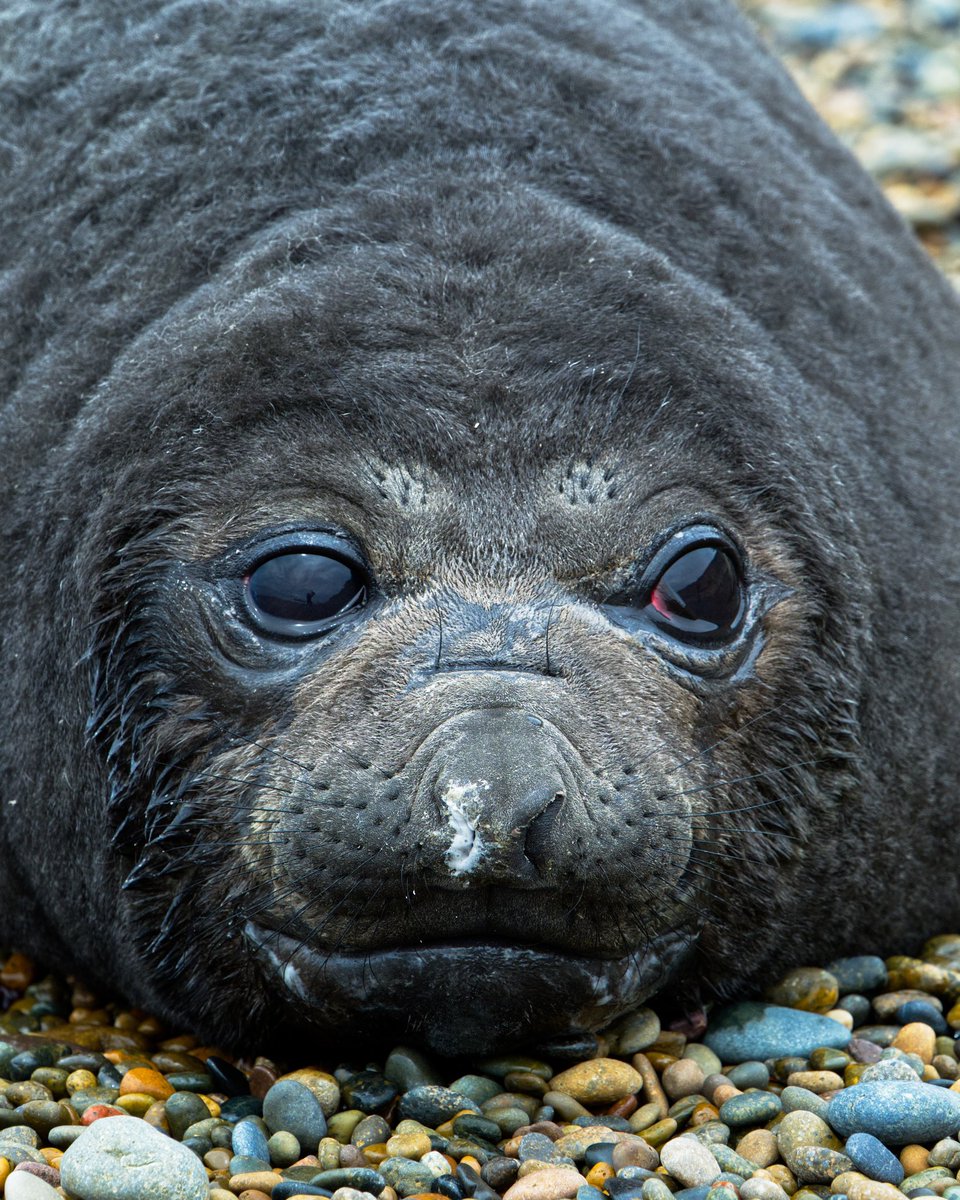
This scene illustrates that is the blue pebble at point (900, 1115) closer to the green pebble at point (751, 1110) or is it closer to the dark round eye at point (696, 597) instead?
the green pebble at point (751, 1110)

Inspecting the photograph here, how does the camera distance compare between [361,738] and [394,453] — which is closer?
[361,738]

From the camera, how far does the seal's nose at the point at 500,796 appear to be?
3.79 meters

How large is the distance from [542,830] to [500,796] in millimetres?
132

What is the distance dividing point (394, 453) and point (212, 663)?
0.68 metres

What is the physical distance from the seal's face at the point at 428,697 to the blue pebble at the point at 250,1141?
0.31 meters

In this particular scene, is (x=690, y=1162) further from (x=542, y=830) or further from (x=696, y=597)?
(x=696, y=597)

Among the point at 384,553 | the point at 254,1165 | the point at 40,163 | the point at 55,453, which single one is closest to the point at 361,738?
the point at 384,553

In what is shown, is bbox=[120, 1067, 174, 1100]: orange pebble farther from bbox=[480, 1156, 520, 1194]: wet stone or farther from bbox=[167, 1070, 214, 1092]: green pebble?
bbox=[480, 1156, 520, 1194]: wet stone

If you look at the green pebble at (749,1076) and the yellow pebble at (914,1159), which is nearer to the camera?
the yellow pebble at (914,1159)

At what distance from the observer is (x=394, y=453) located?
4.45 metres

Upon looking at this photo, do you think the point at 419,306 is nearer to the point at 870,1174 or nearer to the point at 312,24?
the point at 312,24

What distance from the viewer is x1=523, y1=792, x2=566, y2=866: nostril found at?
151 inches

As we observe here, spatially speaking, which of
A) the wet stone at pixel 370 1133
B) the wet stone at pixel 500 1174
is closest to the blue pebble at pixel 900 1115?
the wet stone at pixel 500 1174

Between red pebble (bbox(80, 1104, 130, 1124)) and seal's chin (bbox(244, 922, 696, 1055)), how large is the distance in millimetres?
478
